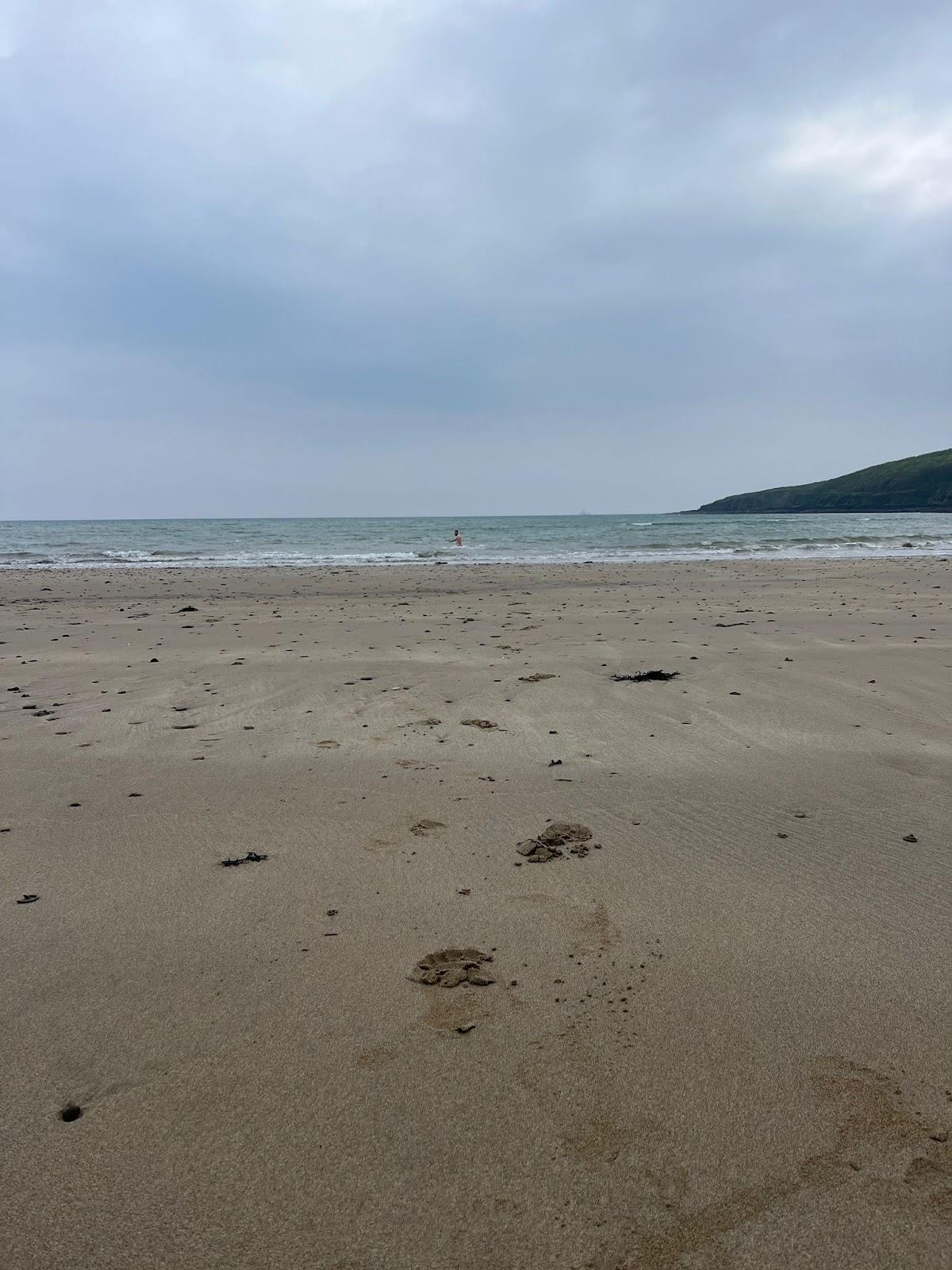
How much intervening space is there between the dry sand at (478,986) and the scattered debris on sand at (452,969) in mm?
22

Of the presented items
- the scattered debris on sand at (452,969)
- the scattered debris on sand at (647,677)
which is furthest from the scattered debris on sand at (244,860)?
the scattered debris on sand at (647,677)

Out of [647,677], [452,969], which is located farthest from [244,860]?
[647,677]

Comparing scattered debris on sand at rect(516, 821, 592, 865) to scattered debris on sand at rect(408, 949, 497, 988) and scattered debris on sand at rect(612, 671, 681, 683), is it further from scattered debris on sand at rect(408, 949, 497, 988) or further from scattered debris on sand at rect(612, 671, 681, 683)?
scattered debris on sand at rect(612, 671, 681, 683)

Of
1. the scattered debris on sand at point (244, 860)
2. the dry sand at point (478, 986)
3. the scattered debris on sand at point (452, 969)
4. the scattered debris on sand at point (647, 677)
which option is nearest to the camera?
the dry sand at point (478, 986)

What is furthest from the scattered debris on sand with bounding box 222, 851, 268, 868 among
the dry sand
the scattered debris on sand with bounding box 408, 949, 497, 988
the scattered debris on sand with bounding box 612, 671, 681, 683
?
the scattered debris on sand with bounding box 612, 671, 681, 683

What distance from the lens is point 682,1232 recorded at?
1617 millimetres

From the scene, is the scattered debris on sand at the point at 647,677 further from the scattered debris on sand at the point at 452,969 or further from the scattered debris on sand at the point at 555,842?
the scattered debris on sand at the point at 452,969

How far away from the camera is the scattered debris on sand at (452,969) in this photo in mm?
2480

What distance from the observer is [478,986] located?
96.8 inches

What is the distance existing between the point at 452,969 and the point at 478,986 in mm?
129

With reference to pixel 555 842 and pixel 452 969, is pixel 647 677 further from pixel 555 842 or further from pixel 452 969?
pixel 452 969

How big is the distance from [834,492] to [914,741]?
149m

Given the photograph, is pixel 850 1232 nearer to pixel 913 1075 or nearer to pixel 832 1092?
pixel 832 1092

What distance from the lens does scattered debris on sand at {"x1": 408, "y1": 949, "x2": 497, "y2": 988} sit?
2480mm
